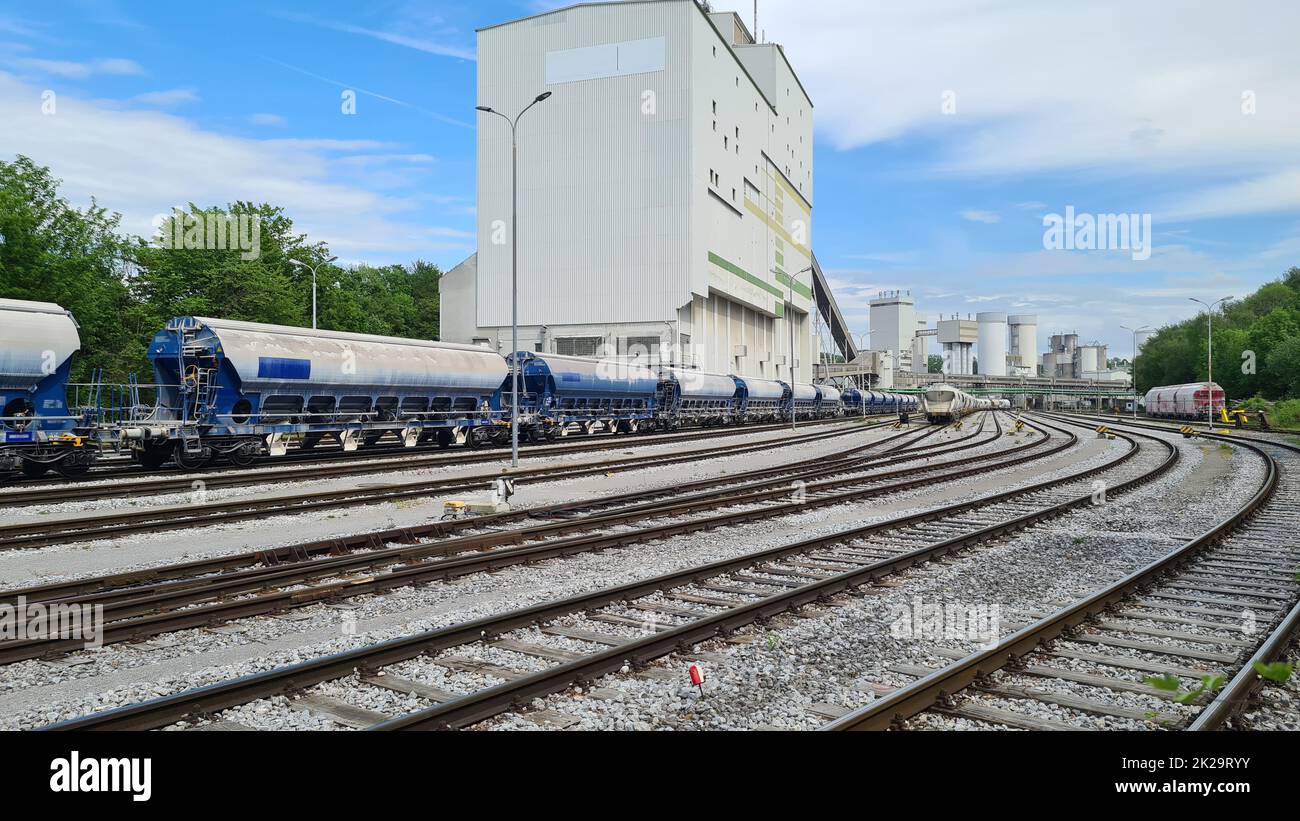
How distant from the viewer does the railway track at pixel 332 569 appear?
740 cm

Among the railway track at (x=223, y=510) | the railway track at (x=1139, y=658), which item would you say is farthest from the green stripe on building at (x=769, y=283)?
the railway track at (x=1139, y=658)

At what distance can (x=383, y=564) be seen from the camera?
9797 mm

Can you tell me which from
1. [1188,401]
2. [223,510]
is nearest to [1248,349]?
[1188,401]

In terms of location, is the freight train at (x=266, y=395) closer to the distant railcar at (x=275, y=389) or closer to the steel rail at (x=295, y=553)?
the distant railcar at (x=275, y=389)

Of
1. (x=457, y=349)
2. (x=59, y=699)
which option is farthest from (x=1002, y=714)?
(x=457, y=349)

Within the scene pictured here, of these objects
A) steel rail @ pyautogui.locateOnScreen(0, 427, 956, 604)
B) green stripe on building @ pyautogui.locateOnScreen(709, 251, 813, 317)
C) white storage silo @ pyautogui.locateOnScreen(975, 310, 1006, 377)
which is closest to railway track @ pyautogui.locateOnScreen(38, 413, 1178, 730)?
steel rail @ pyautogui.locateOnScreen(0, 427, 956, 604)

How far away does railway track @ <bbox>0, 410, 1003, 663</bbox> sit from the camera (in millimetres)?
7402

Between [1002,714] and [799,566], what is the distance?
4653mm

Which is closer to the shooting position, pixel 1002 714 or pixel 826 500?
pixel 1002 714

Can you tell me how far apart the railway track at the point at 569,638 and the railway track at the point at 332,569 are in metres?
2.10

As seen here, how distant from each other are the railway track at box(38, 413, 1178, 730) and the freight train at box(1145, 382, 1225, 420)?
53.3 m
